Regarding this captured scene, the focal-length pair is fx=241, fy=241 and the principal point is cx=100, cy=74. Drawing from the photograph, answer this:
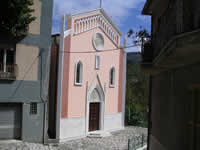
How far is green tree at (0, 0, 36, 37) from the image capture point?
1212 centimetres

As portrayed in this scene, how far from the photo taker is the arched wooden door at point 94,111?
1859 centimetres

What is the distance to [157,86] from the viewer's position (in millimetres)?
9492

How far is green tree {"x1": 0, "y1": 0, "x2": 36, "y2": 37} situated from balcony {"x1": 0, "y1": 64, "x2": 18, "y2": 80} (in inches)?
66.9

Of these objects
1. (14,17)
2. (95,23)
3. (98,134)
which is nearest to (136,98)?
(98,134)

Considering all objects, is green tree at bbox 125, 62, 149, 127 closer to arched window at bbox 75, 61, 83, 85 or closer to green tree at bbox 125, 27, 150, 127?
green tree at bbox 125, 27, 150, 127

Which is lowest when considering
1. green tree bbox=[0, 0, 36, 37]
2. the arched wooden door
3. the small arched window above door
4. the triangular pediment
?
the arched wooden door

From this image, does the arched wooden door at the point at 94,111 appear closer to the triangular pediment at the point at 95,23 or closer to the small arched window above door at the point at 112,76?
the small arched window above door at the point at 112,76

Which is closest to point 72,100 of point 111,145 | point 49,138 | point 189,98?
point 49,138

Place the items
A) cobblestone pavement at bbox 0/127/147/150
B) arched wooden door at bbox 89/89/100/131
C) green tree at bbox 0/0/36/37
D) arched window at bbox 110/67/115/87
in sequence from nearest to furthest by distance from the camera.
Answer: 1. green tree at bbox 0/0/36/37
2. cobblestone pavement at bbox 0/127/147/150
3. arched wooden door at bbox 89/89/100/131
4. arched window at bbox 110/67/115/87

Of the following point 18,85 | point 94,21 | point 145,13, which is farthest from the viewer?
point 94,21

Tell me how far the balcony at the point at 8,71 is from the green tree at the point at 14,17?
66.9 inches

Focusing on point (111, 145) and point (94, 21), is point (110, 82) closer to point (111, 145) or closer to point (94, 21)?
point (94, 21)

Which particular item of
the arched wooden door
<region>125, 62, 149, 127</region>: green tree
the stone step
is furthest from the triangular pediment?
the stone step

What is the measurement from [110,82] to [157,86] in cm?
1106
